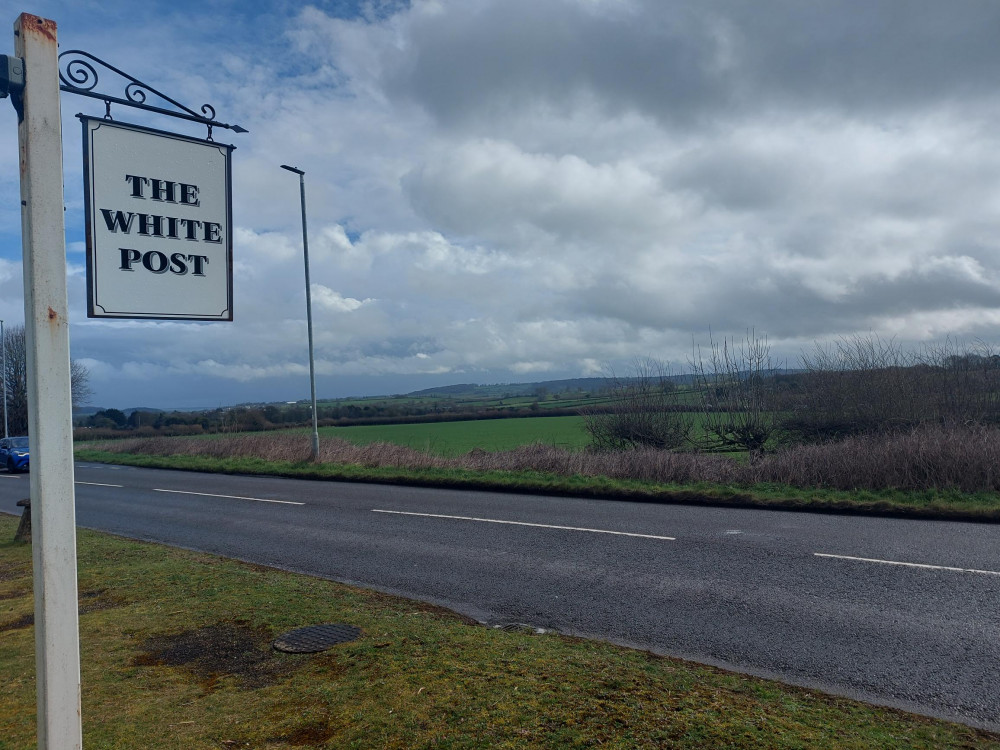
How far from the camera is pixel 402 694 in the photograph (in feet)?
14.5

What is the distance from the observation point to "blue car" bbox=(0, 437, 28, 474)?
30922mm

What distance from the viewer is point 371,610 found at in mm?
6699

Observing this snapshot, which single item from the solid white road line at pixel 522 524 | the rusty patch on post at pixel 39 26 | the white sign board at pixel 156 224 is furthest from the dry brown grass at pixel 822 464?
the rusty patch on post at pixel 39 26

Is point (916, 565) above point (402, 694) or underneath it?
underneath

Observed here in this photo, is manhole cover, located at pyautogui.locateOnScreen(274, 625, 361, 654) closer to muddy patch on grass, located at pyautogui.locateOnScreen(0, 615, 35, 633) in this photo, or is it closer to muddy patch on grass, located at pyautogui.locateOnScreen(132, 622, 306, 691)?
muddy patch on grass, located at pyautogui.locateOnScreen(132, 622, 306, 691)

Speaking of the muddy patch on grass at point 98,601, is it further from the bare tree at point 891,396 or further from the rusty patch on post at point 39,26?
the bare tree at point 891,396

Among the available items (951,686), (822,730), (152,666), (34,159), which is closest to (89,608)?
(152,666)

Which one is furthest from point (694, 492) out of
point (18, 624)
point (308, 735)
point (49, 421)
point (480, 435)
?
point (480, 435)

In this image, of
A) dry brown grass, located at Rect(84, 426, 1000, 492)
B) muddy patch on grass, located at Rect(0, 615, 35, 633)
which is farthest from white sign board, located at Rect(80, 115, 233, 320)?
dry brown grass, located at Rect(84, 426, 1000, 492)

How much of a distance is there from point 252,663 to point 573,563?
182 inches

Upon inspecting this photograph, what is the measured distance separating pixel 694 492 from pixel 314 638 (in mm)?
10243

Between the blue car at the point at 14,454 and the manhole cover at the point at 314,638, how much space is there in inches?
1206

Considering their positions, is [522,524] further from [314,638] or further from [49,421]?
[49,421]

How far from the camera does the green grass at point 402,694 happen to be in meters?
3.86
